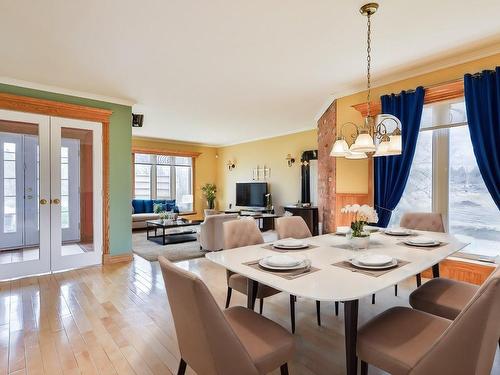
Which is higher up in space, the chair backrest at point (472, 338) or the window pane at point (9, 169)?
the window pane at point (9, 169)

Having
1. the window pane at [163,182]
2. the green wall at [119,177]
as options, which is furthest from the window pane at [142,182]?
the green wall at [119,177]

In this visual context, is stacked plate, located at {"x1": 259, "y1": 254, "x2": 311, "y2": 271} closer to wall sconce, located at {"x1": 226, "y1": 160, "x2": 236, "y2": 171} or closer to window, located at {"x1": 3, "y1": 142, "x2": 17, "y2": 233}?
window, located at {"x1": 3, "y1": 142, "x2": 17, "y2": 233}

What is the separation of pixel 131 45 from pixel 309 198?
487 cm

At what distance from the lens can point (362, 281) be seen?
1.39 meters

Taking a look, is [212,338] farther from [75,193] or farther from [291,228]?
[75,193]

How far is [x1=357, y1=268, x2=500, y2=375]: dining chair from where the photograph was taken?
1022 mm

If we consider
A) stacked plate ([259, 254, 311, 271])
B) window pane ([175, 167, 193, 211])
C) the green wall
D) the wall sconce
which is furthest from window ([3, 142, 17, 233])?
the wall sconce

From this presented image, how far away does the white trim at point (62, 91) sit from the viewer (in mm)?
3618

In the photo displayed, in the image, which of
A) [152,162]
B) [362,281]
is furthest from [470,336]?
[152,162]

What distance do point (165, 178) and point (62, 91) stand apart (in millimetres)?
5032

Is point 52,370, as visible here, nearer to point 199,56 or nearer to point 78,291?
point 78,291

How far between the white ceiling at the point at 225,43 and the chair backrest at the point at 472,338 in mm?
2069

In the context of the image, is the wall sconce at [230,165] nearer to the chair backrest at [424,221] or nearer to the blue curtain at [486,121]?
the chair backrest at [424,221]

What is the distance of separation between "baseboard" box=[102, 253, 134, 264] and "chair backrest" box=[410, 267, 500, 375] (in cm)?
429
